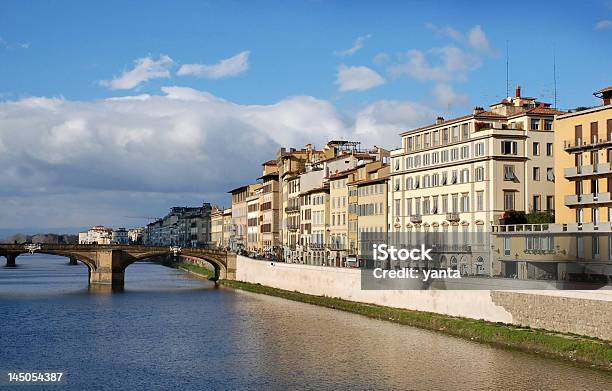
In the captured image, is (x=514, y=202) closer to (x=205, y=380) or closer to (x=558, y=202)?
(x=558, y=202)

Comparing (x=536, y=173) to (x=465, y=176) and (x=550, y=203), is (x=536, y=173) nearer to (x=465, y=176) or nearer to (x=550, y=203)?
(x=550, y=203)

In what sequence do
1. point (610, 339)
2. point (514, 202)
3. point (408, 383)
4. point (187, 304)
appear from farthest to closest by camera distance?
1. point (187, 304)
2. point (514, 202)
3. point (610, 339)
4. point (408, 383)

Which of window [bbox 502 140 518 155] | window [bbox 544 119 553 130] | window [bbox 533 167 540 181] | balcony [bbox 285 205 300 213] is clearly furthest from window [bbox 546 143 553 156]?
balcony [bbox 285 205 300 213]

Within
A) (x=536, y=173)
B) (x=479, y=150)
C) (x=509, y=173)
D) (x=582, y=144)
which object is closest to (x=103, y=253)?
(x=479, y=150)

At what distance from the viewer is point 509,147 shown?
63.3 metres

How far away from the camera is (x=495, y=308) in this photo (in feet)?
160

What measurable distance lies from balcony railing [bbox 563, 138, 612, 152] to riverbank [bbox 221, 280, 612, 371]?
15.0 m


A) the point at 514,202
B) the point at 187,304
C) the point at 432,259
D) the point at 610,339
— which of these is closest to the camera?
the point at 610,339

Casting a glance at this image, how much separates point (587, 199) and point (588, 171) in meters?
1.89

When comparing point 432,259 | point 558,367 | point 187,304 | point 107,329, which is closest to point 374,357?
point 558,367

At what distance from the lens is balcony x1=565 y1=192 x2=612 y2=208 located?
5489cm

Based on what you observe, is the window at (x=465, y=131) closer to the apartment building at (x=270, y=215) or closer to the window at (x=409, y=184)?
the window at (x=409, y=184)

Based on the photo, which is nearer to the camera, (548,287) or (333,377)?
(333,377)

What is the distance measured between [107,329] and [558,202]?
32337mm
